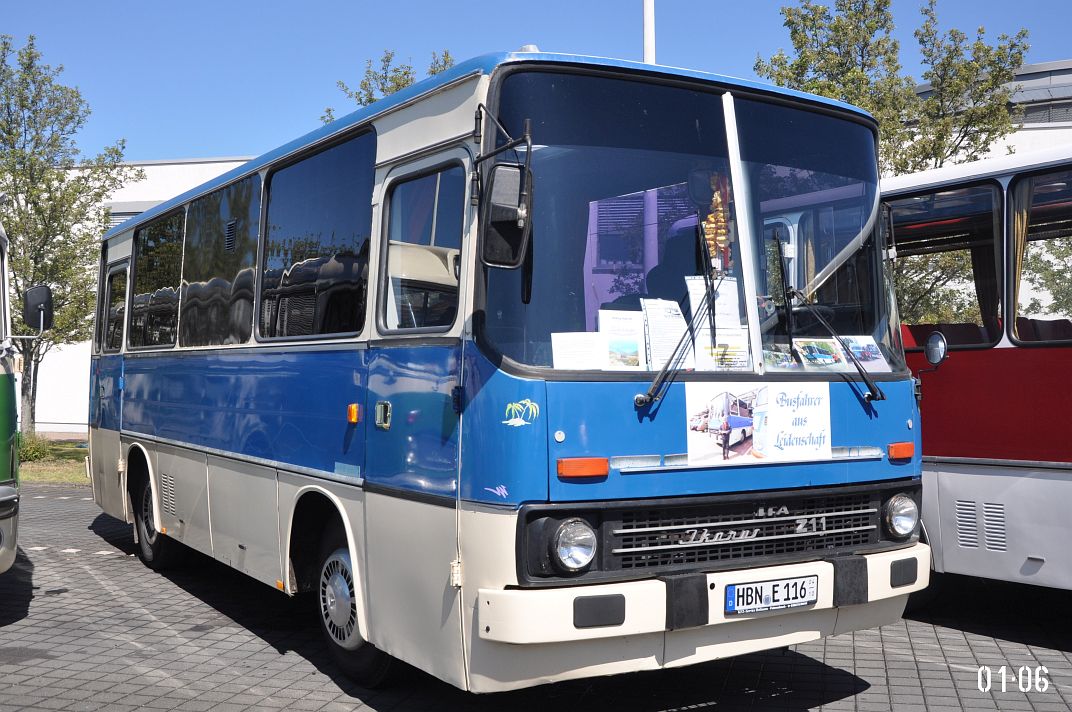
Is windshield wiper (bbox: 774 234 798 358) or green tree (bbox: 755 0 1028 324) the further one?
green tree (bbox: 755 0 1028 324)

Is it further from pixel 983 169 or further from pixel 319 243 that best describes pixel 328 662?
pixel 983 169

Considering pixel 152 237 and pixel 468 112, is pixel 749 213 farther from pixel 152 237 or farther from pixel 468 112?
pixel 152 237

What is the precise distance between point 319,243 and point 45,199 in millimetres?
16882

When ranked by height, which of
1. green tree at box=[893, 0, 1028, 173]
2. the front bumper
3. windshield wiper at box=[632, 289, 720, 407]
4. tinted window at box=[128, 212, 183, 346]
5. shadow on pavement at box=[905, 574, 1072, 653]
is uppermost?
green tree at box=[893, 0, 1028, 173]

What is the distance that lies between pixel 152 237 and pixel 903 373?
23.1ft

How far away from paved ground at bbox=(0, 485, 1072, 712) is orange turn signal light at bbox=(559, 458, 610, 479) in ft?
5.57

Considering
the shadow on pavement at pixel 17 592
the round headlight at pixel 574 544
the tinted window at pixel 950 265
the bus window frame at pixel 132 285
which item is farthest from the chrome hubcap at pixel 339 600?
the tinted window at pixel 950 265

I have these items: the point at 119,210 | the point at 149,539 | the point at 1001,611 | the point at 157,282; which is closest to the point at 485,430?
the point at 1001,611

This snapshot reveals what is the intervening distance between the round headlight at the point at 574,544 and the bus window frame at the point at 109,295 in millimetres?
7113

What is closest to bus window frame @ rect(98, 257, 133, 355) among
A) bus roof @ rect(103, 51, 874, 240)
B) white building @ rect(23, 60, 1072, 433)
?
bus roof @ rect(103, 51, 874, 240)

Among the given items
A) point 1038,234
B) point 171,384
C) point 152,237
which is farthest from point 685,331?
point 152,237

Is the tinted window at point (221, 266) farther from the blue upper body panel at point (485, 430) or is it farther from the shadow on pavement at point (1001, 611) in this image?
the shadow on pavement at point (1001, 611)

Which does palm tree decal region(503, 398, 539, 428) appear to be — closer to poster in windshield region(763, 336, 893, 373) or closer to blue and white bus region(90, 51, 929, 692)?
blue and white bus region(90, 51, 929, 692)

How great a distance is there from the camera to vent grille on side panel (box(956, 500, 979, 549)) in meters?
7.43
